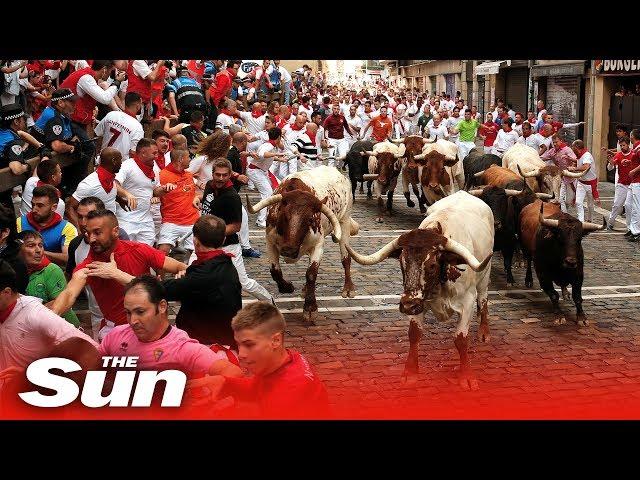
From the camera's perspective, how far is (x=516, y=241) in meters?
11.9

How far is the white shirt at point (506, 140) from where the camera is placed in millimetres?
20312

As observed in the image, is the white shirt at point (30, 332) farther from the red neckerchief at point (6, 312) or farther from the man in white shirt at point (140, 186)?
the man in white shirt at point (140, 186)

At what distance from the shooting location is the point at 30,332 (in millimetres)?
5047

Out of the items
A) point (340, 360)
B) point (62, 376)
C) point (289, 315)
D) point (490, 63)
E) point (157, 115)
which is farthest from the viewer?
point (490, 63)

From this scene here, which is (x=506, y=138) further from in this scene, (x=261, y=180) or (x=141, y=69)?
(x=141, y=69)

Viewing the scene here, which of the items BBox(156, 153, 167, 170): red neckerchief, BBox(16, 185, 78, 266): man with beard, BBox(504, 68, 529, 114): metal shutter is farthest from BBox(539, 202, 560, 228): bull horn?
BBox(504, 68, 529, 114): metal shutter

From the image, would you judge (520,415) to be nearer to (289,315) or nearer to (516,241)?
(289,315)

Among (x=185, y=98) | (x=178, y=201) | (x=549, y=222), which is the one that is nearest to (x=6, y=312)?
(x=178, y=201)

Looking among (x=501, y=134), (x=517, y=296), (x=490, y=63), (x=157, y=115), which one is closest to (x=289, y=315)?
(x=517, y=296)

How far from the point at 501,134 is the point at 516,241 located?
359 inches

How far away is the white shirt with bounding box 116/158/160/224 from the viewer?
30.5 ft

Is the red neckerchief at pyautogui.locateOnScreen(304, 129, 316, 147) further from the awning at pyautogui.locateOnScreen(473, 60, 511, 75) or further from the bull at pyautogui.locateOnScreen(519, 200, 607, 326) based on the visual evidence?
the awning at pyautogui.locateOnScreen(473, 60, 511, 75)

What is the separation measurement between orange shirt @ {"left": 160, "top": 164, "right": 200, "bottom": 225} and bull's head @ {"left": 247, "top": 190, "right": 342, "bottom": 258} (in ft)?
3.38

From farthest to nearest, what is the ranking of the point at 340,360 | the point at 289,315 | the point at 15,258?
the point at 289,315
the point at 340,360
the point at 15,258
